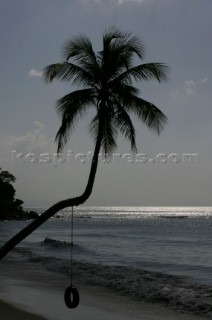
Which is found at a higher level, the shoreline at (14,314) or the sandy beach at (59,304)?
the shoreline at (14,314)

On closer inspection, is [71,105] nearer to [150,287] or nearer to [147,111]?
[147,111]

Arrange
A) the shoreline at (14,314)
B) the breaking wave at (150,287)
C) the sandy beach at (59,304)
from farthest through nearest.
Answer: the breaking wave at (150,287)
the sandy beach at (59,304)
the shoreline at (14,314)

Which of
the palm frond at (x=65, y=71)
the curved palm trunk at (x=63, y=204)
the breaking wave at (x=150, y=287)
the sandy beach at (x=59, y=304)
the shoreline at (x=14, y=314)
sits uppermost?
the palm frond at (x=65, y=71)

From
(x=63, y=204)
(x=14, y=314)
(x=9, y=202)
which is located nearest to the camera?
(x=63, y=204)

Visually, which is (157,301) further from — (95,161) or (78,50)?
(78,50)

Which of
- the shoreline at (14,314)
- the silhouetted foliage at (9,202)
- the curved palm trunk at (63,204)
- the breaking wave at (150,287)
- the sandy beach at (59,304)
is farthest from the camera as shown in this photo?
the silhouetted foliage at (9,202)

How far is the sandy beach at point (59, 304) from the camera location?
13148 mm

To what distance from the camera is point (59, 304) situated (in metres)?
15.1

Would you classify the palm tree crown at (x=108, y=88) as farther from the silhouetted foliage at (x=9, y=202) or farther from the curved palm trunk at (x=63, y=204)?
the silhouetted foliage at (x=9, y=202)

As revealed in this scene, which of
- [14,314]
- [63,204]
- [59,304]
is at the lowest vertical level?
[59,304]

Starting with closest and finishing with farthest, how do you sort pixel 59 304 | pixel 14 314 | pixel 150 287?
pixel 14 314 → pixel 59 304 → pixel 150 287

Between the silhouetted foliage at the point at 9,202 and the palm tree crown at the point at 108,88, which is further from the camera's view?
the silhouetted foliage at the point at 9,202

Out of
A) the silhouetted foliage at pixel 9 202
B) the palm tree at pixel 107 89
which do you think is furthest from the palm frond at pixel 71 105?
the silhouetted foliage at pixel 9 202

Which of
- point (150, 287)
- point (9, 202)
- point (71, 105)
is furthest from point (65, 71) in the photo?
point (9, 202)
